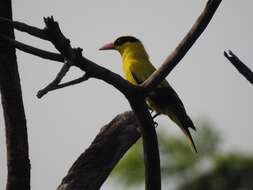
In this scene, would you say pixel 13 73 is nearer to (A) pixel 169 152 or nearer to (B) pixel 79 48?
(B) pixel 79 48

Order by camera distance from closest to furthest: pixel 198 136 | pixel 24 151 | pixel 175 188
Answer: pixel 24 151
pixel 175 188
pixel 198 136

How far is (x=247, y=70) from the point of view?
3.93m

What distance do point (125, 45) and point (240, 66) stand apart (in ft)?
14.1

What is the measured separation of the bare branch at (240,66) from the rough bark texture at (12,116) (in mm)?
1287

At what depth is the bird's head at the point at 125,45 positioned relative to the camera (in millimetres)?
8079

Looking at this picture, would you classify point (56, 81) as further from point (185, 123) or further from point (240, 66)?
point (185, 123)

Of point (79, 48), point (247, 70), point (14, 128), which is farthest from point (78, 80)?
point (247, 70)

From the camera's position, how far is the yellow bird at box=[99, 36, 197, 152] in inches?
260

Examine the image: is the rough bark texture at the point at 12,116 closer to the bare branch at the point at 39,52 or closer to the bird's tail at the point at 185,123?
the bare branch at the point at 39,52

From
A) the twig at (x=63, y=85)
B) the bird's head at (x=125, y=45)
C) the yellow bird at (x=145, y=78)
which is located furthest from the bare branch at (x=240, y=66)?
the bird's head at (x=125, y=45)

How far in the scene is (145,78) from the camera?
273 inches

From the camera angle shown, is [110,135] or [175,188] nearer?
[110,135]

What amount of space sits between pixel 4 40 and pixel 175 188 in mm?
A: 4051

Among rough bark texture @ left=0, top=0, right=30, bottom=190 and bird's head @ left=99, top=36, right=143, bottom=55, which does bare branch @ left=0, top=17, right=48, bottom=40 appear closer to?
rough bark texture @ left=0, top=0, right=30, bottom=190
